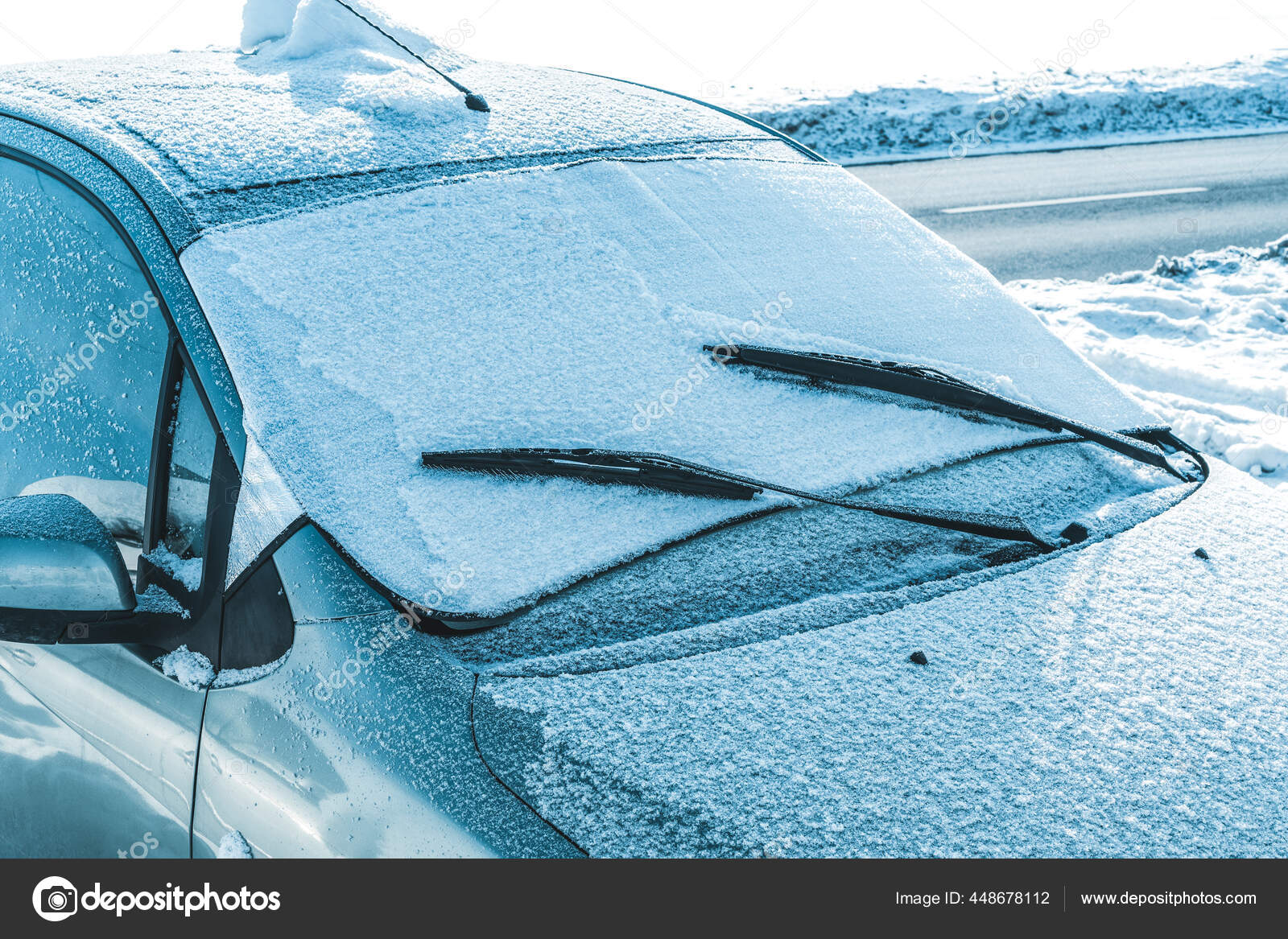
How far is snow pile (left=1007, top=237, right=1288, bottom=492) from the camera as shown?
4391mm

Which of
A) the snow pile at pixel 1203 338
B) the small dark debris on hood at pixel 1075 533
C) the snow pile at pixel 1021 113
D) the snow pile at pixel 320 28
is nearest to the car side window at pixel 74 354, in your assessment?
the snow pile at pixel 320 28

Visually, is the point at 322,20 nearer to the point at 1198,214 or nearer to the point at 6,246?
the point at 6,246

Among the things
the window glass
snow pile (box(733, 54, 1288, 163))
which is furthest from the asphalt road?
the window glass

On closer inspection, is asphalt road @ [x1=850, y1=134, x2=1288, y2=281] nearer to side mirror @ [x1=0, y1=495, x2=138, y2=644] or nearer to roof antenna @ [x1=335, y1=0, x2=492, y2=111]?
roof antenna @ [x1=335, y1=0, x2=492, y2=111]

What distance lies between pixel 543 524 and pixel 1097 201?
30.3ft

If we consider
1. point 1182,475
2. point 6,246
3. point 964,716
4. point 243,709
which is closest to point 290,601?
point 243,709

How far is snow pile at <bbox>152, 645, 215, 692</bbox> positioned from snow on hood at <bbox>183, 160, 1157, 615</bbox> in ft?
0.90

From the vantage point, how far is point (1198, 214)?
891cm

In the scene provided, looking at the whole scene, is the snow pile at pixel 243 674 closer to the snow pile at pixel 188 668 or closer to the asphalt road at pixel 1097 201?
the snow pile at pixel 188 668

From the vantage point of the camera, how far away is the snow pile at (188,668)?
1.50 metres

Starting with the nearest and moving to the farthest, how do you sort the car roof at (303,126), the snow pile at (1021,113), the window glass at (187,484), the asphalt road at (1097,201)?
the window glass at (187,484) < the car roof at (303,126) < the asphalt road at (1097,201) < the snow pile at (1021,113)
